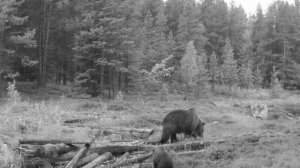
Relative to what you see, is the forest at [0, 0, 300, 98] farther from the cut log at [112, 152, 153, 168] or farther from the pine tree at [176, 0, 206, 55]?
the cut log at [112, 152, 153, 168]

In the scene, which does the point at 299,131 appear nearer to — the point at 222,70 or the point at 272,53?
the point at 222,70

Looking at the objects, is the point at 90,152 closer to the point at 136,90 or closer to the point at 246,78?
the point at 136,90

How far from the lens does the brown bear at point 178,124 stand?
11.2 meters

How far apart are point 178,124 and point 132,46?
23095mm

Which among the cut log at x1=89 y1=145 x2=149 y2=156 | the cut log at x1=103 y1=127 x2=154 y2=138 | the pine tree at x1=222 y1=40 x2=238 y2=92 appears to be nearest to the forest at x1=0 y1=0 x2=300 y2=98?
the pine tree at x1=222 y1=40 x2=238 y2=92

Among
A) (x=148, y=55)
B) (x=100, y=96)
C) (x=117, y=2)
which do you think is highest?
(x=117, y=2)

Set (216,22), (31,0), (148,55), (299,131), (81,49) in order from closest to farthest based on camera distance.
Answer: (299,131)
(81,49)
(31,0)
(148,55)
(216,22)

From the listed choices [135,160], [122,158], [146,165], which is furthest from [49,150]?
[146,165]

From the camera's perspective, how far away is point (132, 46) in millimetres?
34000

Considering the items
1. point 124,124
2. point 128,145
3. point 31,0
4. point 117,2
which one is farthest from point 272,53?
point 128,145

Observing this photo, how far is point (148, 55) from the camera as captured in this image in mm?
44312

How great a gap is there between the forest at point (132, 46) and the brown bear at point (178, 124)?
1651 cm

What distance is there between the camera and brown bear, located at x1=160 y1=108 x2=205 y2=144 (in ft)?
36.6

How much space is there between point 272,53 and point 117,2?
3394 cm
